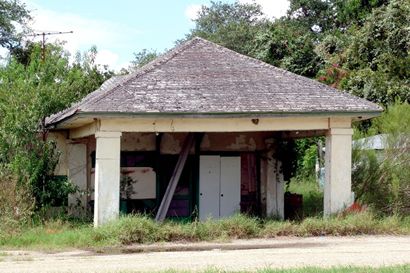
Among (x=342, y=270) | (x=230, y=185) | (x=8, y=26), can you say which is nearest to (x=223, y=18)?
(x=8, y=26)

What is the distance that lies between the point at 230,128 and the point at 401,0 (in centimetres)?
1534

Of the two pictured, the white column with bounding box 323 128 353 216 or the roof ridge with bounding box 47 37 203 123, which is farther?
the white column with bounding box 323 128 353 216

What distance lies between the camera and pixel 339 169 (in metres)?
18.5

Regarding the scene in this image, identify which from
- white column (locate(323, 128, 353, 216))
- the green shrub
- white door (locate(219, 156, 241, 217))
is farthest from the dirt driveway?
white door (locate(219, 156, 241, 217))

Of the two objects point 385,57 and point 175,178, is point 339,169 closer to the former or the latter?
point 175,178

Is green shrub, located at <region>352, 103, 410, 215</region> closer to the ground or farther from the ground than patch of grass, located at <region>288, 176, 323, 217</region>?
farther from the ground

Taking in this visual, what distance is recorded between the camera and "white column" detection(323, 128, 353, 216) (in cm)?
1845

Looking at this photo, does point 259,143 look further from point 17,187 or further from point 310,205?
point 17,187

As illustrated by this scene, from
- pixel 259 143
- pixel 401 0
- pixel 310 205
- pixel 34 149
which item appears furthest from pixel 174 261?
pixel 401 0

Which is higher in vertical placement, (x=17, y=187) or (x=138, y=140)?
(x=138, y=140)

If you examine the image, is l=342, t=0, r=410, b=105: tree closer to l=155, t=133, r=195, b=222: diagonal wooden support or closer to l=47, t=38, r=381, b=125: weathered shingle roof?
l=47, t=38, r=381, b=125: weathered shingle roof

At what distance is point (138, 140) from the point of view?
826 inches

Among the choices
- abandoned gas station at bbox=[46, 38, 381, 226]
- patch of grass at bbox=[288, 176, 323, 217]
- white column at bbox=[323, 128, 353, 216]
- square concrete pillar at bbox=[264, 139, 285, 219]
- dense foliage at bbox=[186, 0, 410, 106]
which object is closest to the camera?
abandoned gas station at bbox=[46, 38, 381, 226]

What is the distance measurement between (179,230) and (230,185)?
5373mm
